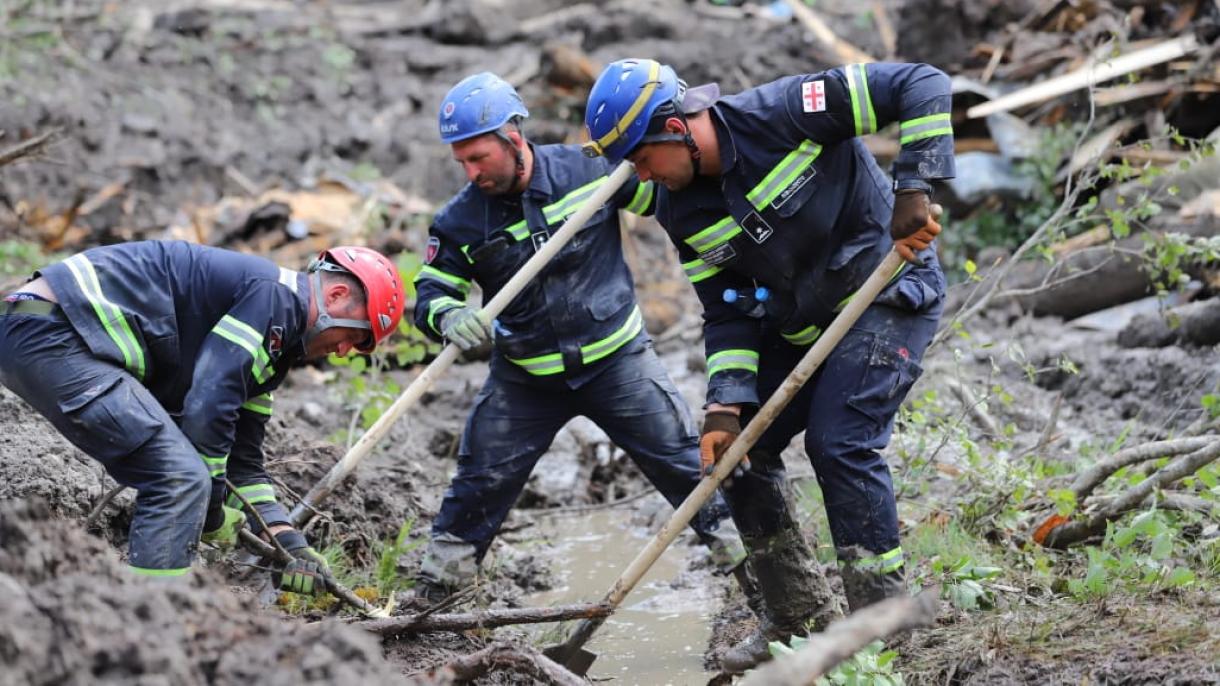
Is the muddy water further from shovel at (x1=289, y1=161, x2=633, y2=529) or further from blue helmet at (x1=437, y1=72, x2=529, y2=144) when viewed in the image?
blue helmet at (x1=437, y1=72, x2=529, y2=144)

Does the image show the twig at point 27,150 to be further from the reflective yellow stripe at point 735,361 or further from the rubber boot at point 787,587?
the rubber boot at point 787,587

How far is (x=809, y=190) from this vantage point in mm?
4004

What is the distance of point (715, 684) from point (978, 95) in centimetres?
698

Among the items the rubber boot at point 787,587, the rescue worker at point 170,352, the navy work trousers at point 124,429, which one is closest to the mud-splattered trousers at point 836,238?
the rubber boot at point 787,587

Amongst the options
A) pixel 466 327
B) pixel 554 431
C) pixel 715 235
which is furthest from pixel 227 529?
pixel 715 235

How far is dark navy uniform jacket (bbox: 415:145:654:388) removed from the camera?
188 inches

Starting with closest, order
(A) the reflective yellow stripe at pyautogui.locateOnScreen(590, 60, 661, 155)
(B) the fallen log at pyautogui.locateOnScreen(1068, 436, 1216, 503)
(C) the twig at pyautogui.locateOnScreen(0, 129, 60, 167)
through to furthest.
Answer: (A) the reflective yellow stripe at pyautogui.locateOnScreen(590, 60, 661, 155) → (B) the fallen log at pyautogui.locateOnScreen(1068, 436, 1216, 503) → (C) the twig at pyautogui.locateOnScreen(0, 129, 60, 167)

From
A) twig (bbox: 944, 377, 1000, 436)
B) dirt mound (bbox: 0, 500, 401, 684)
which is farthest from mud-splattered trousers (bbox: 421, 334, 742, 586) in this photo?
dirt mound (bbox: 0, 500, 401, 684)

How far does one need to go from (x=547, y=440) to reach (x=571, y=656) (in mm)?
949

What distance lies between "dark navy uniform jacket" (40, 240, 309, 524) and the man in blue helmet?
88 centimetres

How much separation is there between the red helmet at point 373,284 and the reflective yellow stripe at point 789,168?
134 cm

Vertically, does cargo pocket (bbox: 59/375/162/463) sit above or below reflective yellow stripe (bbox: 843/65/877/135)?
below

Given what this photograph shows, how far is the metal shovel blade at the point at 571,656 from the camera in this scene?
174 inches

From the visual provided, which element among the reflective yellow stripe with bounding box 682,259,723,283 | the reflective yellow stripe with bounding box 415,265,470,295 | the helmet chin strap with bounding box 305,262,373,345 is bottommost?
the reflective yellow stripe with bounding box 415,265,470,295
